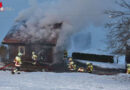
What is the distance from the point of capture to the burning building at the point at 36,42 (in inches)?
552

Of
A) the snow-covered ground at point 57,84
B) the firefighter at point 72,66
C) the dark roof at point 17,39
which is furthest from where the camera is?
the firefighter at point 72,66

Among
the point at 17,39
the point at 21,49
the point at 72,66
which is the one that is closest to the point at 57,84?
the point at 72,66

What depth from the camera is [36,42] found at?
46.2 ft

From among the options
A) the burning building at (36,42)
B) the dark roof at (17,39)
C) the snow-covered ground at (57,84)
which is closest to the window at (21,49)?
the burning building at (36,42)

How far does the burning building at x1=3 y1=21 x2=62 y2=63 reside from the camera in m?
14.0

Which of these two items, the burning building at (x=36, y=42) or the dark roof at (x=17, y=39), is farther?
the burning building at (x=36, y=42)

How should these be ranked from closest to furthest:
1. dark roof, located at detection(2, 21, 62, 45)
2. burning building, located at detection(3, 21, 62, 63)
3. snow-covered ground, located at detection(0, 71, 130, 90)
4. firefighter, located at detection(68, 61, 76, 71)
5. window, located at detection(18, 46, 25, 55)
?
snow-covered ground, located at detection(0, 71, 130, 90), dark roof, located at detection(2, 21, 62, 45), burning building, located at detection(3, 21, 62, 63), window, located at detection(18, 46, 25, 55), firefighter, located at detection(68, 61, 76, 71)

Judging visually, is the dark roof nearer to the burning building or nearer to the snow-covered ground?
the burning building

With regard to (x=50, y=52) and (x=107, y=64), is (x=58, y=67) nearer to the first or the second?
(x=50, y=52)

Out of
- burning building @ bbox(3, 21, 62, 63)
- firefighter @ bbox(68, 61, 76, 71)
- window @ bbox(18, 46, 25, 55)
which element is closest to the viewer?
burning building @ bbox(3, 21, 62, 63)

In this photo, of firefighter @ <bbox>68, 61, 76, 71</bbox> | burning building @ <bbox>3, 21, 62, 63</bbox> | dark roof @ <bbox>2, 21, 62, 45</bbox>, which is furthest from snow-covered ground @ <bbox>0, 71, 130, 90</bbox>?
firefighter @ <bbox>68, 61, 76, 71</bbox>

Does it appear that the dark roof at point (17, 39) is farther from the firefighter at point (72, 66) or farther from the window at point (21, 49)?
the firefighter at point (72, 66)

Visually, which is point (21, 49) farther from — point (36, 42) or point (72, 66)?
point (72, 66)

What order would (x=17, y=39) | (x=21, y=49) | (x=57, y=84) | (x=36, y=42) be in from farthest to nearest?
1. (x=17, y=39)
2. (x=21, y=49)
3. (x=36, y=42)
4. (x=57, y=84)
